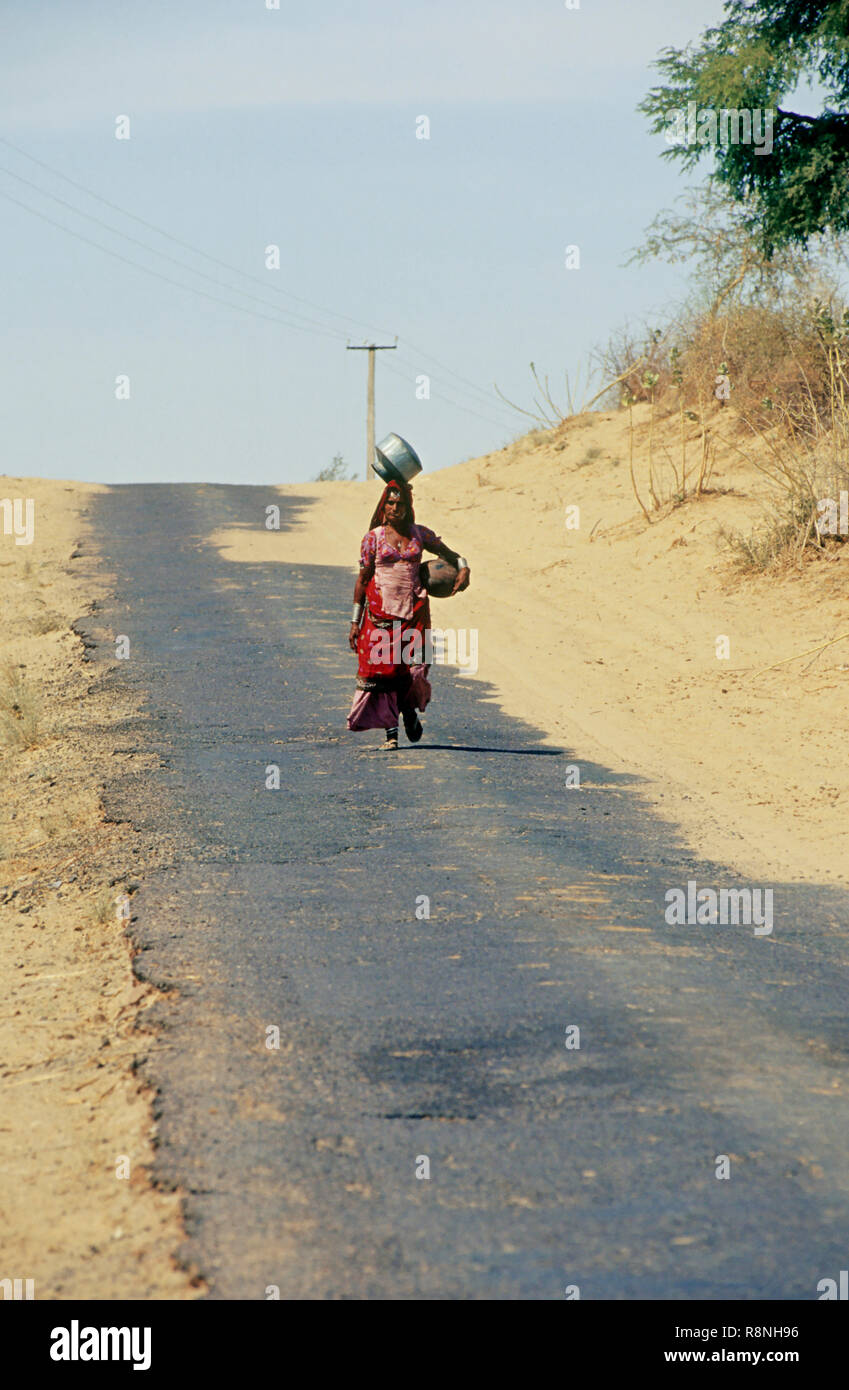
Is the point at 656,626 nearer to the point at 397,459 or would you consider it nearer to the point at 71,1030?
the point at 397,459

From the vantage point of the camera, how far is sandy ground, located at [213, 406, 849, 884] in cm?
1005

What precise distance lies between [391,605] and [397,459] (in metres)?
1.11

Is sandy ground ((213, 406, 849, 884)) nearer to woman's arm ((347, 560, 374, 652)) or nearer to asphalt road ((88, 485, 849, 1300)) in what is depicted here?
asphalt road ((88, 485, 849, 1300))

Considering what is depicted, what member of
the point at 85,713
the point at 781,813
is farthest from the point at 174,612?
the point at 781,813

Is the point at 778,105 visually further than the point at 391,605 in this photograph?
Yes

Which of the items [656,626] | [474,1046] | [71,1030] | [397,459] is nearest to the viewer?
[474,1046]

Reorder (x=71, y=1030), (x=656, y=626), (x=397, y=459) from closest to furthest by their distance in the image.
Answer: (x=71, y=1030)
(x=397, y=459)
(x=656, y=626)

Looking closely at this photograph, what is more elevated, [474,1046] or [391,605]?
[391,605]

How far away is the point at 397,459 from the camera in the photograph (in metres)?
9.80

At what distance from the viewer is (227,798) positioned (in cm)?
925

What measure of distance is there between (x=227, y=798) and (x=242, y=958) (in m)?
3.28

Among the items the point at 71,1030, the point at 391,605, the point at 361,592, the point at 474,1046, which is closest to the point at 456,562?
the point at 391,605

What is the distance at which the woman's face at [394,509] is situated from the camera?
1023 centimetres

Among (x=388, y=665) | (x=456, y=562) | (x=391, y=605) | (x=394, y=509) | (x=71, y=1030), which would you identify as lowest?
(x=71, y=1030)
